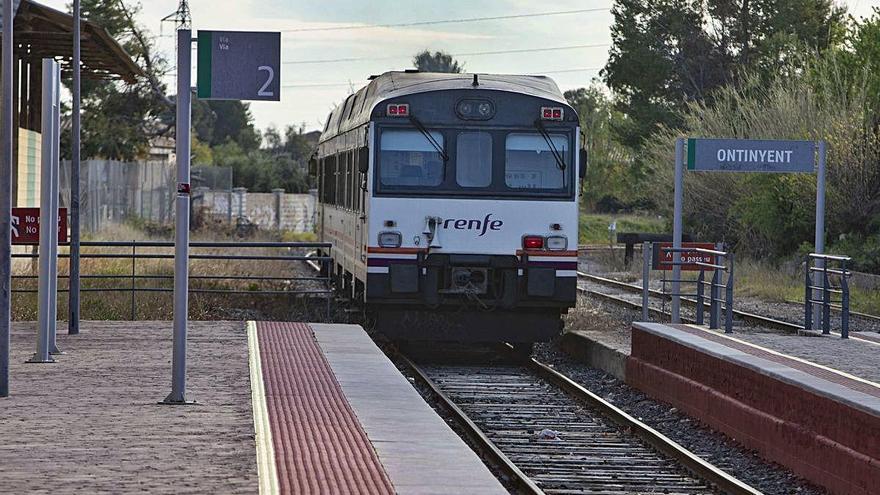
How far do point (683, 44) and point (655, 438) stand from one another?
152ft

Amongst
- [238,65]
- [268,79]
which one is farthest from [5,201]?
[268,79]

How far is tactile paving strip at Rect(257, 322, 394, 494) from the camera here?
8.59 m

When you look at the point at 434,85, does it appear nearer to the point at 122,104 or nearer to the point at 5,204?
the point at 5,204

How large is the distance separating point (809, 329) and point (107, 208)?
31.5 metres

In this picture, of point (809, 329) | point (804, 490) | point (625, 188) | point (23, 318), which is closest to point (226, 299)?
point (23, 318)

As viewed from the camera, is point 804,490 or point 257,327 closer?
point 804,490

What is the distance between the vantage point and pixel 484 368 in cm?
1903

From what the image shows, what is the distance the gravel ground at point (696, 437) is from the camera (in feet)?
37.8

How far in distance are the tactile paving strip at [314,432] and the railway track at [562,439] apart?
132 cm

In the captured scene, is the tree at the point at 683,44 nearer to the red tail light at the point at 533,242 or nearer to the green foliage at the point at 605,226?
the green foliage at the point at 605,226

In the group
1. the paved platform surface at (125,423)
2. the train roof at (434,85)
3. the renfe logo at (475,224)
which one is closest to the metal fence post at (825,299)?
Answer: the train roof at (434,85)

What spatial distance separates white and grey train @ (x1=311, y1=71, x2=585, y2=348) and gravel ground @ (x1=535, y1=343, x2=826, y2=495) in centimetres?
133

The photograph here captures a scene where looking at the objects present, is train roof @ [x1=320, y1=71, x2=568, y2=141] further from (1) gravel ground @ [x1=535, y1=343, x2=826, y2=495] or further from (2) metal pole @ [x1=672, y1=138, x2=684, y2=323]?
(1) gravel ground @ [x1=535, y1=343, x2=826, y2=495]

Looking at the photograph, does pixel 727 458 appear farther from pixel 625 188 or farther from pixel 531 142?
pixel 625 188
